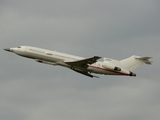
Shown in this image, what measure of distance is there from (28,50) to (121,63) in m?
17.2

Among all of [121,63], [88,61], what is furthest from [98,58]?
[121,63]

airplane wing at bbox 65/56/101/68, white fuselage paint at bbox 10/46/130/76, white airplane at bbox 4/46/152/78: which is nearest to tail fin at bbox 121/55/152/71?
white airplane at bbox 4/46/152/78

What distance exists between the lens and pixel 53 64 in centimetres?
9225

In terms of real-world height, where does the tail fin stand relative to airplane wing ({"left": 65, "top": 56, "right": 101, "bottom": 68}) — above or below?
above

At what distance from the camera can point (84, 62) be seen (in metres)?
92.1

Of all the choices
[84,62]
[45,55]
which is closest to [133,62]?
[84,62]

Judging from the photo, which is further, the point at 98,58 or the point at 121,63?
the point at 121,63

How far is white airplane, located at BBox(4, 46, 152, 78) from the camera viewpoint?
91.9m

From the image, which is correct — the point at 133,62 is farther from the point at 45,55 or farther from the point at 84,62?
the point at 45,55

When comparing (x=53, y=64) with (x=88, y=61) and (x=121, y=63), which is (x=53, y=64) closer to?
(x=88, y=61)

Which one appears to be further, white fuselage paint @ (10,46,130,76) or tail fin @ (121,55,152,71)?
tail fin @ (121,55,152,71)

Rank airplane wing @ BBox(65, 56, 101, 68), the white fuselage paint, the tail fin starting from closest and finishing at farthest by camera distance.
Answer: airplane wing @ BBox(65, 56, 101, 68) < the white fuselage paint < the tail fin

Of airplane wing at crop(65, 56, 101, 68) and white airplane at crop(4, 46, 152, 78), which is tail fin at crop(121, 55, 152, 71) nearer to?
white airplane at crop(4, 46, 152, 78)

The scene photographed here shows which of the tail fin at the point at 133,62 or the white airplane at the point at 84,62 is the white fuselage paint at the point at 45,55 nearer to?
the white airplane at the point at 84,62
